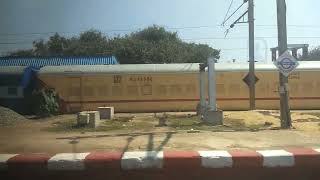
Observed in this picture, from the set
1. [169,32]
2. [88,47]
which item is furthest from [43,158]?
[169,32]

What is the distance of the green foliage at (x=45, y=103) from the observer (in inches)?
1063

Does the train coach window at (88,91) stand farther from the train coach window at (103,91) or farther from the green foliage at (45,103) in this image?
the green foliage at (45,103)

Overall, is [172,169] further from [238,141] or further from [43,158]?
[238,141]

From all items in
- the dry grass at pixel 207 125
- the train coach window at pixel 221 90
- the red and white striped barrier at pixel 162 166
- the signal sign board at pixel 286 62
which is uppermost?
the signal sign board at pixel 286 62

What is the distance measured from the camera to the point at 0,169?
8.77m

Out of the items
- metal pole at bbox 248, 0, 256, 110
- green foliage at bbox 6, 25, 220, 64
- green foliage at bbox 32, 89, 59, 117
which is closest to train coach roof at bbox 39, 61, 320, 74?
metal pole at bbox 248, 0, 256, 110

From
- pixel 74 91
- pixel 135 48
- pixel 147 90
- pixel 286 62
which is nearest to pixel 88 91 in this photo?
pixel 74 91

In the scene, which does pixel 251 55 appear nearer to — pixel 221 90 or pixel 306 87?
pixel 221 90

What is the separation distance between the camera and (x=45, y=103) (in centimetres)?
2717

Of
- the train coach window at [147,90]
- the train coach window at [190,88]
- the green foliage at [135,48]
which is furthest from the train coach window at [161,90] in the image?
the green foliage at [135,48]

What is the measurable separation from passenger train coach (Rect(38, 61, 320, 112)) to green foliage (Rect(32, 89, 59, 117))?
3533mm

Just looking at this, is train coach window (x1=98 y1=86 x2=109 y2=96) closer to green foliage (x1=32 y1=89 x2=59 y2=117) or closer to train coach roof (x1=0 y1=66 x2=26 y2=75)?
green foliage (x1=32 y1=89 x2=59 y2=117)

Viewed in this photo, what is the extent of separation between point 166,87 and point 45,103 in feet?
26.5

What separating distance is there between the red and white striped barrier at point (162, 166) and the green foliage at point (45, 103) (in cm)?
1837
